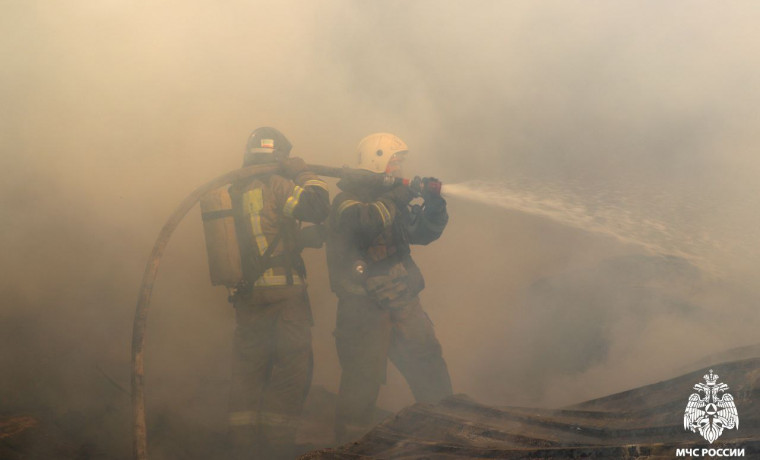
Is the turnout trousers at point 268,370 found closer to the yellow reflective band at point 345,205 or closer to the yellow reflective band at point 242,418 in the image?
the yellow reflective band at point 242,418

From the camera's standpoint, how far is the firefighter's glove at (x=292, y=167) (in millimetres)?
4070

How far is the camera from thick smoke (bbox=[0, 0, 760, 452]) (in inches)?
213

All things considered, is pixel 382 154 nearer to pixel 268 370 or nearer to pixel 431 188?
pixel 431 188

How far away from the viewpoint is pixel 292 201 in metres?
3.94

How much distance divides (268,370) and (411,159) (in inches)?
119

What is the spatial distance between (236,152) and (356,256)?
2.37m

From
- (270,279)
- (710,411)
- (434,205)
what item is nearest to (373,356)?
(270,279)

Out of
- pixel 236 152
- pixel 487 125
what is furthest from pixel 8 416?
pixel 487 125

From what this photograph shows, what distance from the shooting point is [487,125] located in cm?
677

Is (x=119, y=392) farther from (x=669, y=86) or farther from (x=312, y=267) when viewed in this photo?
(x=669, y=86)

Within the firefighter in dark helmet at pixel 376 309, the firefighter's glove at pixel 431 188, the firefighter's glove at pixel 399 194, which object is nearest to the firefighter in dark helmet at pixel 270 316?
the firefighter in dark helmet at pixel 376 309

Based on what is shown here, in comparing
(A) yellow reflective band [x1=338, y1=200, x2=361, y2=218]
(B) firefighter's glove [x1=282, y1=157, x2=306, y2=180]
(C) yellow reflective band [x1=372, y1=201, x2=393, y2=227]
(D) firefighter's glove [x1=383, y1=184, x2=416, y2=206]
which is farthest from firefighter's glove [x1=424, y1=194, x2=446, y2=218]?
(B) firefighter's glove [x1=282, y1=157, x2=306, y2=180]

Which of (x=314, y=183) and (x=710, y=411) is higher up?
(x=314, y=183)

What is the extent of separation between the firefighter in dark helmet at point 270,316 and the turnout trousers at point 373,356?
0.32 metres
